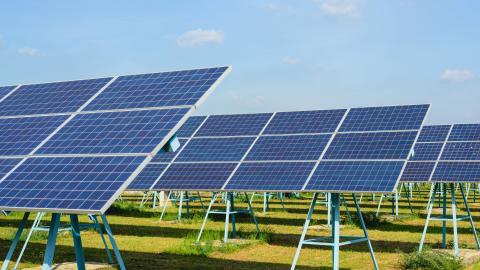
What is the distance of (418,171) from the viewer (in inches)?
1075

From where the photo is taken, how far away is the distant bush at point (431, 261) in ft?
57.0

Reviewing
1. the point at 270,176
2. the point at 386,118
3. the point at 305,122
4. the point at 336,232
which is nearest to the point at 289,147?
the point at 270,176

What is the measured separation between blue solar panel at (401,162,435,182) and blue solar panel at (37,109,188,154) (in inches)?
633

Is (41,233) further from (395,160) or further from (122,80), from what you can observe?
(395,160)

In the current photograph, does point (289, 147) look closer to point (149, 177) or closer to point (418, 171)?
point (149, 177)

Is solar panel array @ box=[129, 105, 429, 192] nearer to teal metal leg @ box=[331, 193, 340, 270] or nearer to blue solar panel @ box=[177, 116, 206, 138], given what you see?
blue solar panel @ box=[177, 116, 206, 138]

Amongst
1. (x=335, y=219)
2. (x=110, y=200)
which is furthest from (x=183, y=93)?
(x=335, y=219)

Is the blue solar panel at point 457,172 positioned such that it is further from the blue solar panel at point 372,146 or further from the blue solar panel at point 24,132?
the blue solar panel at point 24,132

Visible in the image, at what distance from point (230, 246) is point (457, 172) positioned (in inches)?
394

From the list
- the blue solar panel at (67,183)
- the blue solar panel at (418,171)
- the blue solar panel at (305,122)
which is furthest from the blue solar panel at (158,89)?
the blue solar panel at (418,171)

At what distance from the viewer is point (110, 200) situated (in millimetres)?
9602

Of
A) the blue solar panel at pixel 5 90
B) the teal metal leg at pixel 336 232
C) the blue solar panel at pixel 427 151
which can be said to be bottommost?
the teal metal leg at pixel 336 232

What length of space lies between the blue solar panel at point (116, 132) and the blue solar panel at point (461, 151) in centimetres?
1801

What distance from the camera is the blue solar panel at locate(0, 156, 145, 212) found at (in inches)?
393
